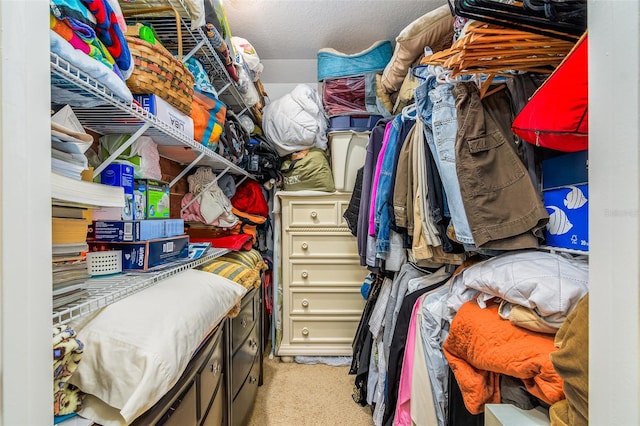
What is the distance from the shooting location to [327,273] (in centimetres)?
221

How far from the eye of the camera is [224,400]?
3.83 feet

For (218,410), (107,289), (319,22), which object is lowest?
(218,410)

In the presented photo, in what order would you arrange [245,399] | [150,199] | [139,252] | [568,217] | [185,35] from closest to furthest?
1. [568,217]
2. [139,252]
3. [150,199]
4. [185,35]
5. [245,399]

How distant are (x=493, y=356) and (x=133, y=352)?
2.57 feet

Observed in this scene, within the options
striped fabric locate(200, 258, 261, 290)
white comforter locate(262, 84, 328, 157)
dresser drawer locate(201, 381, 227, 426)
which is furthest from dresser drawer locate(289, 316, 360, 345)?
white comforter locate(262, 84, 328, 157)

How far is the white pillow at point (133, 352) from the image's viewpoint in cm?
58

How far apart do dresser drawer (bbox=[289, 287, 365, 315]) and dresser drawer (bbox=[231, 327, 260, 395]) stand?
478 millimetres

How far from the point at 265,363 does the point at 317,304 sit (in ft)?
1.85

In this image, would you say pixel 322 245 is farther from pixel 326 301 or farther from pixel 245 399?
pixel 245 399

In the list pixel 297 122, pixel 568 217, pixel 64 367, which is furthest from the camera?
pixel 297 122

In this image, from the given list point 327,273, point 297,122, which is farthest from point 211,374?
point 297,122

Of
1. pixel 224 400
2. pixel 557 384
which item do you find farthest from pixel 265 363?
pixel 557 384

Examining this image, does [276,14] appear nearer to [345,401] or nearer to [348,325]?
[348,325]
